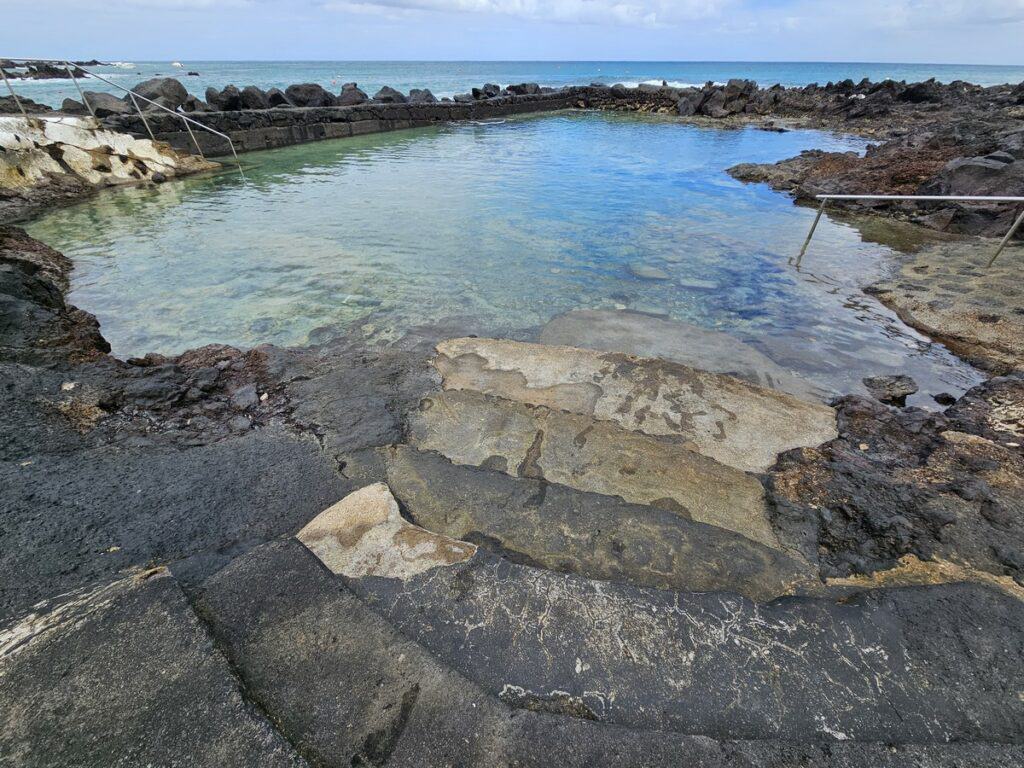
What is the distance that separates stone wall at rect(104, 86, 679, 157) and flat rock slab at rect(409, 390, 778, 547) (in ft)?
60.6

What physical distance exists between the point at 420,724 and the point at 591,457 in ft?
6.58

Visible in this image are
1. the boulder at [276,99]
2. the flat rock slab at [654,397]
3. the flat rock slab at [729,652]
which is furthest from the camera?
the boulder at [276,99]

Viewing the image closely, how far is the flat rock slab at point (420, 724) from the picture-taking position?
1.47 meters

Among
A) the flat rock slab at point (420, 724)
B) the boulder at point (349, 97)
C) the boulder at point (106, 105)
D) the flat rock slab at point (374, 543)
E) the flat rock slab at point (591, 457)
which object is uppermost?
the boulder at point (106, 105)

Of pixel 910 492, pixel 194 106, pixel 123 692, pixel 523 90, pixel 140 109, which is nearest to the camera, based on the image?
pixel 123 692

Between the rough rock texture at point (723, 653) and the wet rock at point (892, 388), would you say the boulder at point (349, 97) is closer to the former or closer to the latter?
the wet rock at point (892, 388)

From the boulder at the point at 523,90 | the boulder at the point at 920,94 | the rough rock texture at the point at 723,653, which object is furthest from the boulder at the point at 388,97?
the boulder at the point at 920,94

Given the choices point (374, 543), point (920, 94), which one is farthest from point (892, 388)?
point (920, 94)

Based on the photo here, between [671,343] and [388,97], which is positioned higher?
[388,97]

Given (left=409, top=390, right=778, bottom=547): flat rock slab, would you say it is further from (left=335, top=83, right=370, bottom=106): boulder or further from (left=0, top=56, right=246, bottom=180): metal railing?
(left=335, top=83, right=370, bottom=106): boulder

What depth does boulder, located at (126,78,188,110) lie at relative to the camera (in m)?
17.2

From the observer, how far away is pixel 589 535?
2.51 m

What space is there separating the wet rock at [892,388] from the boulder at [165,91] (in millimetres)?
23410

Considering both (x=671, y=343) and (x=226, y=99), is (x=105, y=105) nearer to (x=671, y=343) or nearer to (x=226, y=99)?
(x=226, y=99)
